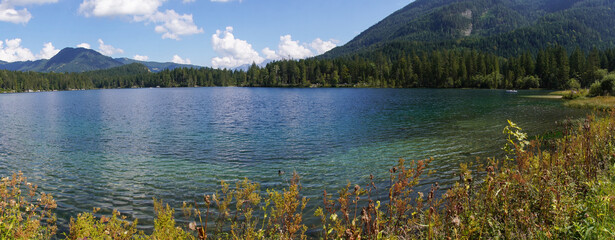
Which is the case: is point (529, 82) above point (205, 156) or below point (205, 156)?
above

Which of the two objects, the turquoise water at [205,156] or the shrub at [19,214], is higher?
the shrub at [19,214]

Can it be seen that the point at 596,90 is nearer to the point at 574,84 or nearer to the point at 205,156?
the point at 574,84

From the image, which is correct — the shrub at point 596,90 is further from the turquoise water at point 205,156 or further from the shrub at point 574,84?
the turquoise water at point 205,156

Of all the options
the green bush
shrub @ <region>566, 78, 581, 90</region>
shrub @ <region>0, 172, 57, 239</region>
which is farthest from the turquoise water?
the green bush

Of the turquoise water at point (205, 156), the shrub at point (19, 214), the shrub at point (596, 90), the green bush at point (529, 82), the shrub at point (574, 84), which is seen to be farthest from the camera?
the green bush at point (529, 82)

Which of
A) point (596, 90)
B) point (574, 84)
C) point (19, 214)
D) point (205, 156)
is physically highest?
point (574, 84)

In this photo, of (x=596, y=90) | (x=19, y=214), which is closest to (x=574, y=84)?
(x=596, y=90)

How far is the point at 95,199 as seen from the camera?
42.2 feet

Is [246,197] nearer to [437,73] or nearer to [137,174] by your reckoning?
[137,174]

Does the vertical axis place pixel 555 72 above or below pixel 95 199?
above

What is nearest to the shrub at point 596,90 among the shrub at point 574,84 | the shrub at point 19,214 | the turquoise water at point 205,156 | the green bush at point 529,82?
the shrub at point 574,84

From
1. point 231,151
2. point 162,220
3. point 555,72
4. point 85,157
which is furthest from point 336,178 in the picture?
point 555,72

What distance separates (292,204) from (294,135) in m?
22.6

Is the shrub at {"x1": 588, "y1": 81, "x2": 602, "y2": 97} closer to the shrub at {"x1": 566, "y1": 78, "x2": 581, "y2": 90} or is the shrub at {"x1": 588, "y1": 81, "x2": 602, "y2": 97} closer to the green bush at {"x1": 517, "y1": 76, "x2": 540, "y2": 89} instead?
the shrub at {"x1": 566, "y1": 78, "x2": 581, "y2": 90}
